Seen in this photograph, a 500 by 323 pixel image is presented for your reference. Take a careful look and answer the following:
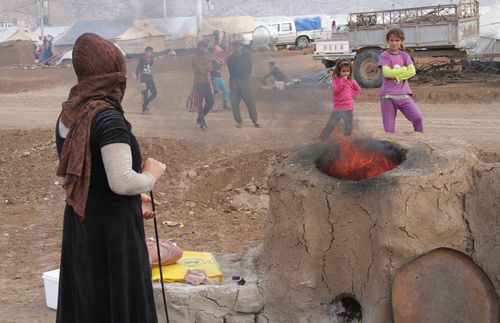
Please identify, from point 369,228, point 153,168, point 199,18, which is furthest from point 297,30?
point 153,168

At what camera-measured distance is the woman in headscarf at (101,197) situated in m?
3.01

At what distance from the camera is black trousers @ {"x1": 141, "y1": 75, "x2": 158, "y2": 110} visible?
14.0m

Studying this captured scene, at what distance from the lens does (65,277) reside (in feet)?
10.9

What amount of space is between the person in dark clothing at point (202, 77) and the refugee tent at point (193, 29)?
0.16 meters

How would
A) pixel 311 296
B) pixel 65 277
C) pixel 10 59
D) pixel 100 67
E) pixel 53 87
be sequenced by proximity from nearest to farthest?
pixel 100 67 → pixel 65 277 → pixel 311 296 → pixel 53 87 → pixel 10 59

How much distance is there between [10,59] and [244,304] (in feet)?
127

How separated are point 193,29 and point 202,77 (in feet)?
13.4

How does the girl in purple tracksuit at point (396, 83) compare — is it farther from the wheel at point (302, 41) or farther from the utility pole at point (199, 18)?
the wheel at point (302, 41)

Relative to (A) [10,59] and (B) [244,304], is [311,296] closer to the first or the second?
(B) [244,304]

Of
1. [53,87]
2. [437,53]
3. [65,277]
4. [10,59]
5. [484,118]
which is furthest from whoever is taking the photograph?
[10,59]

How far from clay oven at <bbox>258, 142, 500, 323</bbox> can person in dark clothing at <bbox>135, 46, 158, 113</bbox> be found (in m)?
8.79

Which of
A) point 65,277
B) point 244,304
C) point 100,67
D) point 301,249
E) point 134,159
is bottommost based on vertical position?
point 244,304

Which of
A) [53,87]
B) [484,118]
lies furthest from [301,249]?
[53,87]

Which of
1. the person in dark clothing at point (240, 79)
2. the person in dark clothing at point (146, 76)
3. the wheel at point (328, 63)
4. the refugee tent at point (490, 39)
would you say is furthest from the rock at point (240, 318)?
the refugee tent at point (490, 39)
